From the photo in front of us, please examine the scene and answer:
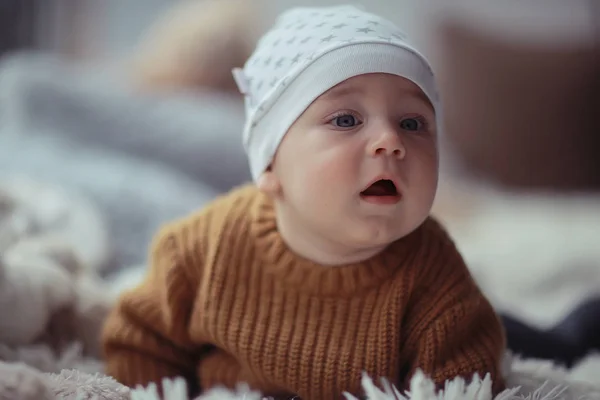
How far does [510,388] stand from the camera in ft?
2.52

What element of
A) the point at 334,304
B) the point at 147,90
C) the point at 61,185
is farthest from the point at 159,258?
the point at 147,90

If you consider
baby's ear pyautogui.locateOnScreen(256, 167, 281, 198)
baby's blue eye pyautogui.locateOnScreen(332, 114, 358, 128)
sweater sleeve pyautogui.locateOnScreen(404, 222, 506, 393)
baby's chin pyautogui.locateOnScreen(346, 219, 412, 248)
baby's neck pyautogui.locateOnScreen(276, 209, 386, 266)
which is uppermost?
baby's blue eye pyautogui.locateOnScreen(332, 114, 358, 128)

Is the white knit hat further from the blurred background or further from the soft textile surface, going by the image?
the blurred background

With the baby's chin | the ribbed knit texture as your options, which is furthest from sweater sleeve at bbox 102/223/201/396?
the baby's chin

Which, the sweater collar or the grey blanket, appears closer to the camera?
the sweater collar

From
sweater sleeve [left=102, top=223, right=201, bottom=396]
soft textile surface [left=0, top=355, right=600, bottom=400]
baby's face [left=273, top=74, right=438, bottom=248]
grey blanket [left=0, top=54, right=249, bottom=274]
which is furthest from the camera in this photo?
grey blanket [left=0, top=54, right=249, bottom=274]

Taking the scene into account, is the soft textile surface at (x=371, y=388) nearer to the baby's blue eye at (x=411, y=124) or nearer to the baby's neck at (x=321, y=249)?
the baby's neck at (x=321, y=249)

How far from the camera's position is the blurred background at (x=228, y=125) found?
4.27 feet

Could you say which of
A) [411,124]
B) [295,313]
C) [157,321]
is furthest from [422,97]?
[157,321]

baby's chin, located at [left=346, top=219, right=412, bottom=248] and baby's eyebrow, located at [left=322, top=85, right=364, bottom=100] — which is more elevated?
baby's eyebrow, located at [left=322, top=85, right=364, bottom=100]

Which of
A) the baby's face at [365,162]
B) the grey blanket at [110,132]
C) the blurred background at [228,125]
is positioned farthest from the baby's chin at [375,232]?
the grey blanket at [110,132]

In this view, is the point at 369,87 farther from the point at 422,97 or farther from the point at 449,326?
the point at 449,326

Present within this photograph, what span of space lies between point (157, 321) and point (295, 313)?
17 centimetres

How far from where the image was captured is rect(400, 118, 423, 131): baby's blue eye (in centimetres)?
73
